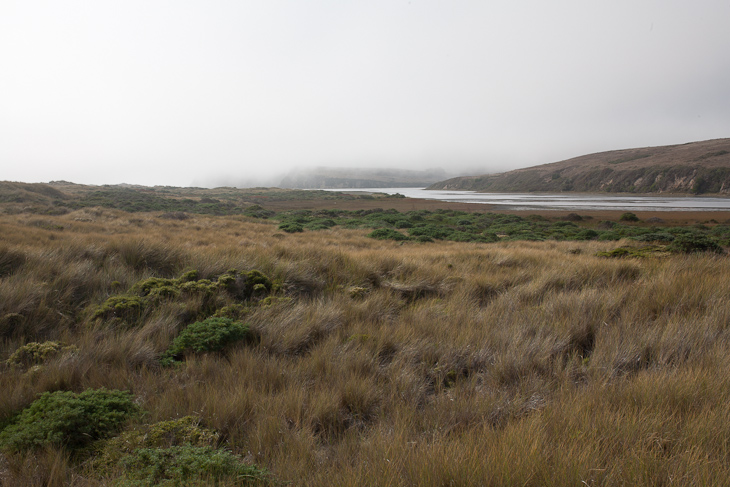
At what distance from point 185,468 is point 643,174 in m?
127

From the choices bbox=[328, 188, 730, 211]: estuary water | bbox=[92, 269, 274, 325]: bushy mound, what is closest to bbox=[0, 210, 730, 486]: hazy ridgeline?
bbox=[92, 269, 274, 325]: bushy mound

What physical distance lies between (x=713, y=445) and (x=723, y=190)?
10337cm

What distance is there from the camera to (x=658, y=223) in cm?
3059

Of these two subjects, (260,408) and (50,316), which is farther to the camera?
(50,316)

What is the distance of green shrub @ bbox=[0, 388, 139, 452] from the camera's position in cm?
182

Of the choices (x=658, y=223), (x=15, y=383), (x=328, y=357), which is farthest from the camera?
(x=658, y=223)

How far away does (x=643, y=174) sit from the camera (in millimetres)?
96688

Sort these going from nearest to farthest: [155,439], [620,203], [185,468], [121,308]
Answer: [185,468], [155,439], [121,308], [620,203]

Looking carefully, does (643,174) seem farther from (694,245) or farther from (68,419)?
(68,419)

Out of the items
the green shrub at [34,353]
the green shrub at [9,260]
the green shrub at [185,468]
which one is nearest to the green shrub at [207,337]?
the green shrub at [34,353]

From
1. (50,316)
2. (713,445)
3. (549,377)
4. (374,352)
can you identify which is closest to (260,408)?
(374,352)

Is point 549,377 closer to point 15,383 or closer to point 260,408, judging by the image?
point 260,408

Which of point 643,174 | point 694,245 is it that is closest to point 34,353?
point 694,245

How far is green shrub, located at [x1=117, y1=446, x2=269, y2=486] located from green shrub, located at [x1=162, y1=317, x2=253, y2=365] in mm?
1254
